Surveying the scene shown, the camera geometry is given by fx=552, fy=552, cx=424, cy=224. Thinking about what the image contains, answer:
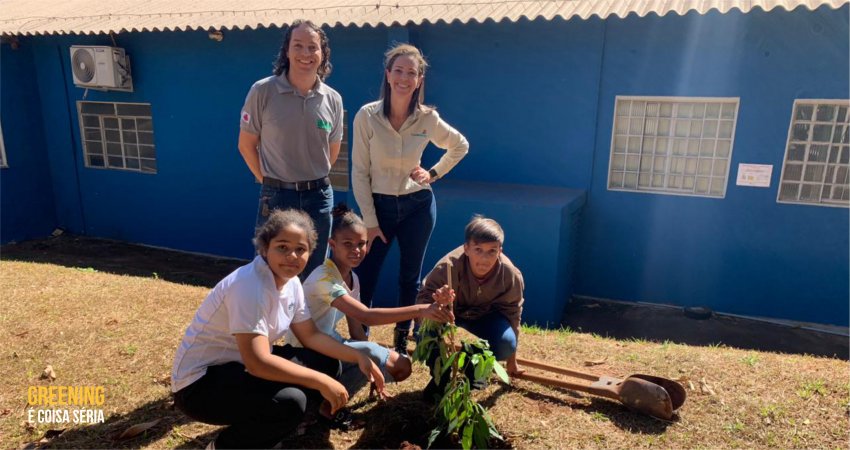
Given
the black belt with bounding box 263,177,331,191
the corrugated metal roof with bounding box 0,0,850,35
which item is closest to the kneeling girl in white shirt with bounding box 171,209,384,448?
the black belt with bounding box 263,177,331,191

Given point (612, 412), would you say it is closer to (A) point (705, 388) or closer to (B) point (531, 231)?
(A) point (705, 388)

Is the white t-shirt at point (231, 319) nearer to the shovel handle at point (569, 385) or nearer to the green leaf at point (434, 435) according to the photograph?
the green leaf at point (434, 435)

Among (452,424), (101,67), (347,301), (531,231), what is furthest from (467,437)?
(101,67)

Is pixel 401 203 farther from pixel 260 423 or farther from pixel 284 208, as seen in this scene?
pixel 260 423

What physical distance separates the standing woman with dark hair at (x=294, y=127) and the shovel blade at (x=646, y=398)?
6.12ft

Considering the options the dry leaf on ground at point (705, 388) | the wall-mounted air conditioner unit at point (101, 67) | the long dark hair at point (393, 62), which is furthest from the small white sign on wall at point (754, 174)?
the wall-mounted air conditioner unit at point (101, 67)

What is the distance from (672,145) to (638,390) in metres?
3.59

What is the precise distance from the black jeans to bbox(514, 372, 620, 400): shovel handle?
1.38 metres

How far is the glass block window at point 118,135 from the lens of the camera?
26.0 feet

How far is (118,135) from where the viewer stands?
8.14 metres

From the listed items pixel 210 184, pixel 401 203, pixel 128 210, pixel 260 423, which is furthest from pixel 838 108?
pixel 128 210

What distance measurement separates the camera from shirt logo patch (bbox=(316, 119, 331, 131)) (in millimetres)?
3023

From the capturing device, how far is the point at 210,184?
7.50m

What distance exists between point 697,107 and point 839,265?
202 centimetres
